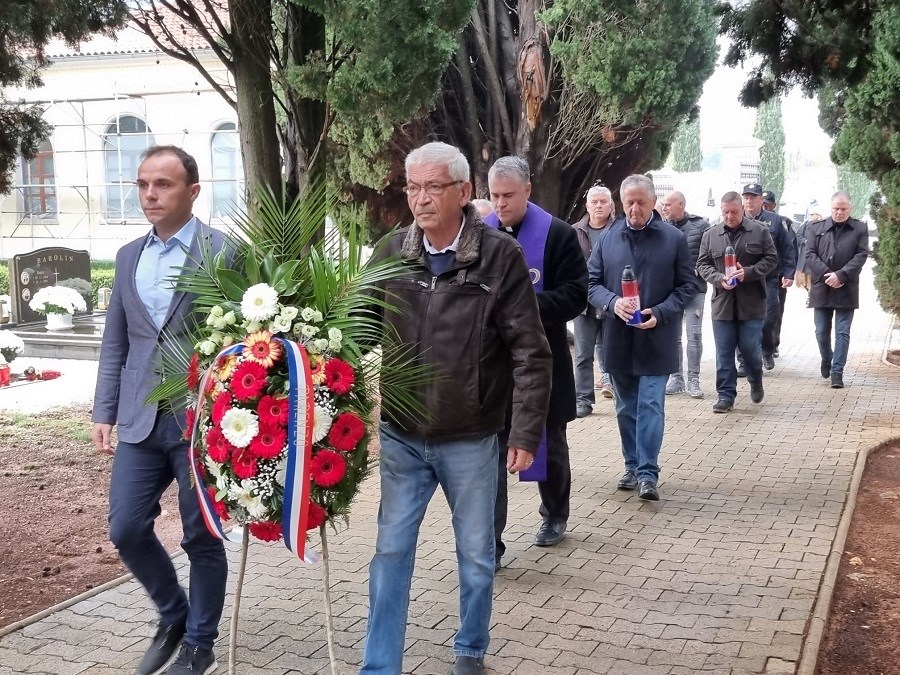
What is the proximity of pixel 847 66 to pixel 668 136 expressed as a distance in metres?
9.22

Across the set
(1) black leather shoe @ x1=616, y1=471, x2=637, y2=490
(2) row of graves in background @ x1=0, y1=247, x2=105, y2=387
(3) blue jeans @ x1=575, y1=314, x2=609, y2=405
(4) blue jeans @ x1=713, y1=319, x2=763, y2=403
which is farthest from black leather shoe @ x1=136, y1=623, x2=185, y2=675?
(2) row of graves in background @ x1=0, y1=247, x2=105, y2=387

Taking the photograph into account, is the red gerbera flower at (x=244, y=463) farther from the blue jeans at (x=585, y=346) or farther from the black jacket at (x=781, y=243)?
the black jacket at (x=781, y=243)

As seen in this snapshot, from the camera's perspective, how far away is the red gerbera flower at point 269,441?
143 inches

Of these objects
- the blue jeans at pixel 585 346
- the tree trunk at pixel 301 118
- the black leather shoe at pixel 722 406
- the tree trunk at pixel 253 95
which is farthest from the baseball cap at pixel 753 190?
the tree trunk at pixel 253 95

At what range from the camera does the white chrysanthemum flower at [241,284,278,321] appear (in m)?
3.75

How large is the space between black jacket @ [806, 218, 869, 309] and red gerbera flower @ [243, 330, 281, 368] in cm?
982

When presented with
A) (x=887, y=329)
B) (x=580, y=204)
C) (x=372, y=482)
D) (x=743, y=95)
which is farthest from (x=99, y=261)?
(x=743, y=95)

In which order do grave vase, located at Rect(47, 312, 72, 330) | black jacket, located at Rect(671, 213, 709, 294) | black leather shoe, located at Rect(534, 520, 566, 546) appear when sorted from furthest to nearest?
grave vase, located at Rect(47, 312, 72, 330)
black jacket, located at Rect(671, 213, 709, 294)
black leather shoe, located at Rect(534, 520, 566, 546)

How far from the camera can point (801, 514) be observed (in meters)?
7.07

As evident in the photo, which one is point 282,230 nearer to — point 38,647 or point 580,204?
point 38,647

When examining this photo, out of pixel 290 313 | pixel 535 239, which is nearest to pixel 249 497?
pixel 290 313

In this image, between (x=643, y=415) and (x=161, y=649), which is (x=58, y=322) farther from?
(x=161, y=649)

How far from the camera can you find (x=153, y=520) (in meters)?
4.38

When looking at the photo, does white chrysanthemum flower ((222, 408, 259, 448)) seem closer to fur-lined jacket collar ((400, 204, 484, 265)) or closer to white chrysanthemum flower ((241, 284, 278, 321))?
white chrysanthemum flower ((241, 284, 278, 321))
